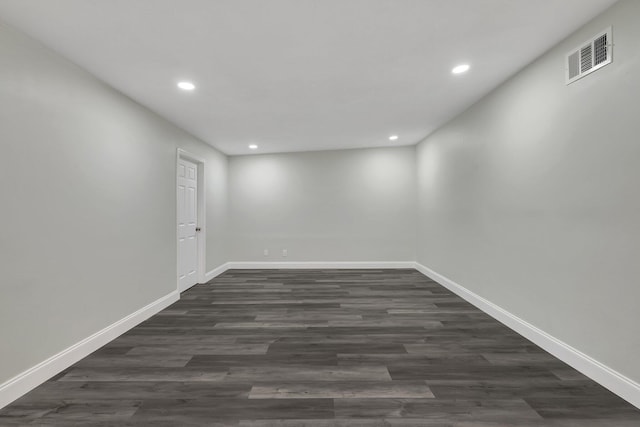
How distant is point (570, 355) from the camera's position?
7.72 feet

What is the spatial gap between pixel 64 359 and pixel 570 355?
392 cm

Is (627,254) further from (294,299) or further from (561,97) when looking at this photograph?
(294,299)

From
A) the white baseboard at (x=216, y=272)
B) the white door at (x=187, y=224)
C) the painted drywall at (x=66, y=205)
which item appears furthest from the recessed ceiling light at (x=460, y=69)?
the white baseboard at (x=216, y=272)

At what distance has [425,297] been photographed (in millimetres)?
4277

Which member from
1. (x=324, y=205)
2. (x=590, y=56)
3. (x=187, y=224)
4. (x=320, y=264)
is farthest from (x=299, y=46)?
(x=320, y=264)

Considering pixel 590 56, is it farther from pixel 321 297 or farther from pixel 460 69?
pixel 321 297

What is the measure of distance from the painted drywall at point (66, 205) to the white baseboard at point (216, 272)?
1.66m

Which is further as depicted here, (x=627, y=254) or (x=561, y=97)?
(x=561, y=97)

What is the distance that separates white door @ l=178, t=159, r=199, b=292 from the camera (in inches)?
181

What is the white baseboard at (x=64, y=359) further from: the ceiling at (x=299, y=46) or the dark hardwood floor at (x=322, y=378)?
the ceiling at (x=299, y=46)

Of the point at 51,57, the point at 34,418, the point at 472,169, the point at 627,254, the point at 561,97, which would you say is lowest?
the point at 34,418

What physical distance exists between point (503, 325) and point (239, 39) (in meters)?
3.63

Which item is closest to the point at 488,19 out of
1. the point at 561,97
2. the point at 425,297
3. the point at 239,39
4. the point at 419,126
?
the point at 561,97

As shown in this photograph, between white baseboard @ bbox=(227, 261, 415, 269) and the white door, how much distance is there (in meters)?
1.44
